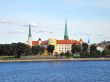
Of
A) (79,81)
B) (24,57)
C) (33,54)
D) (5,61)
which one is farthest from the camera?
(33,54)

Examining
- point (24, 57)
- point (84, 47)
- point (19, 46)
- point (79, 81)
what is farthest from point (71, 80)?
point (84, 47)

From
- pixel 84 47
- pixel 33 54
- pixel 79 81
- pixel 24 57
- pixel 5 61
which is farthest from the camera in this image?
pixel 84 47

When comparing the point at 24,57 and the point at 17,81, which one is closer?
the point at 17,81

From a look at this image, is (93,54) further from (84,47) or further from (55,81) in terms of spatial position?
(55,81)

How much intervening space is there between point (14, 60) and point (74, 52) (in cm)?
5461

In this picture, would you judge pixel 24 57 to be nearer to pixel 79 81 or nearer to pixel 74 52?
pixel 74 52

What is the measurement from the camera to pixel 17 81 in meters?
51.1

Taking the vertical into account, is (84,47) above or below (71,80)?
above

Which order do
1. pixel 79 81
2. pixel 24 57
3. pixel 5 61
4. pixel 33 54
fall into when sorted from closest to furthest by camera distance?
pixel 79 81 < pixel 5 61 < pixel 24 57 < pixel 33 54

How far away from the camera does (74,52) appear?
199 meters

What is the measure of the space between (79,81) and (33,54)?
425ft

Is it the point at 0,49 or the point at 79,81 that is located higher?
the point at 0,49

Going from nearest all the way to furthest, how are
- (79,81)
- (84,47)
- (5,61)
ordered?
(79,81) < (5,61) < (84,47)

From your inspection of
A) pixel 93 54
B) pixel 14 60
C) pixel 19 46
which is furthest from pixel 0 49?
pixel 93 54
